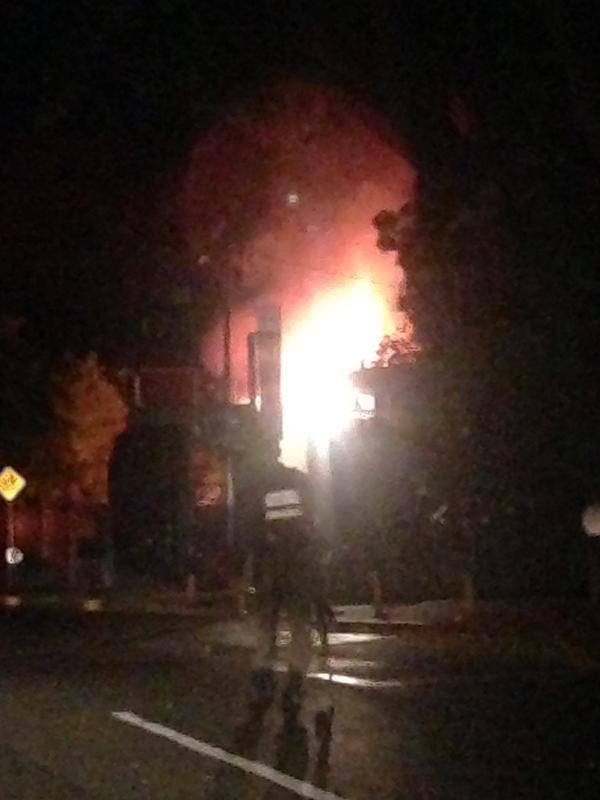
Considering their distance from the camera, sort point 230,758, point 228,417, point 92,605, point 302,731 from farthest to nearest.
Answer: point 228,417
point 92,605
point 302,731
point 230,758

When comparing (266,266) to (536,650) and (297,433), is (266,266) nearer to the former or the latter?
(297,433)

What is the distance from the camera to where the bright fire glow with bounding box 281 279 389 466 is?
35.2m

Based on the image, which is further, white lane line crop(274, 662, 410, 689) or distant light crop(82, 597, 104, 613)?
distant light crop(82, 597, 104, 613)

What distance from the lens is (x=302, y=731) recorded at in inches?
473

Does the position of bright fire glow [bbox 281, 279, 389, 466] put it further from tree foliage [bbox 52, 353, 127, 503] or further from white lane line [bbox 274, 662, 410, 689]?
white lane line [bbox 274, 662, 410, 689]

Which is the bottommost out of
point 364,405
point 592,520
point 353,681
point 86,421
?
point 353,681

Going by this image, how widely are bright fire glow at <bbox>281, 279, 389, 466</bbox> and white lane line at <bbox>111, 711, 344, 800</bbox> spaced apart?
21.8m

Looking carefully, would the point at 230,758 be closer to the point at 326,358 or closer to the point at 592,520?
the point at 592,520

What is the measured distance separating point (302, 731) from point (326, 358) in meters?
30.2

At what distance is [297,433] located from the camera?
3916 centimetres

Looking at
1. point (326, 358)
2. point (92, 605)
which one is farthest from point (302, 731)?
point (326, 358)

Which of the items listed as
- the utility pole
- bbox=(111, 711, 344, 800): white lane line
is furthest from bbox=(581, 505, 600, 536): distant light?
the utility pole

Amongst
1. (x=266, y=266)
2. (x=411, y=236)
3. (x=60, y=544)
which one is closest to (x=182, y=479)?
(x=60, y=544)

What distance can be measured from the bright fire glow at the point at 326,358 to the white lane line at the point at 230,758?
2176cm
